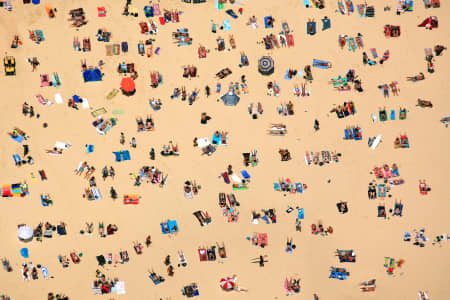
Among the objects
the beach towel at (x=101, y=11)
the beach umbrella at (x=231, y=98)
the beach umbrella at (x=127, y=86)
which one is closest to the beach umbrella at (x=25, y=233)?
the beach umbrella at (x=127, y=86)

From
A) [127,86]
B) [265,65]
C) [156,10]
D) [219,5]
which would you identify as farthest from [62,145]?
[265,65]

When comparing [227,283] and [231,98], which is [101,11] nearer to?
[231,98]

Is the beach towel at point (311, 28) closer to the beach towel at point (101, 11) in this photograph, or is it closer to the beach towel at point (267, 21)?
the beach towel at point (267, 21)

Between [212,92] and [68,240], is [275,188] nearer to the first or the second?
[212,92]

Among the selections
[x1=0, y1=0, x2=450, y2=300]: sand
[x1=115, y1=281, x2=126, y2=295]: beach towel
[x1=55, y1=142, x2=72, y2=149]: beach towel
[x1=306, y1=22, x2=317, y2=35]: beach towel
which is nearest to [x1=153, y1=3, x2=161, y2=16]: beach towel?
[x1=0, y1=0, x2=450, y2=300]: sand

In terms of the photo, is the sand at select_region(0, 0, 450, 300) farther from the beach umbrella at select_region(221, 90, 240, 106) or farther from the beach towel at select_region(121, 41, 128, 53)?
the beach umbrella at select_region(221, 90, 240, 106)
